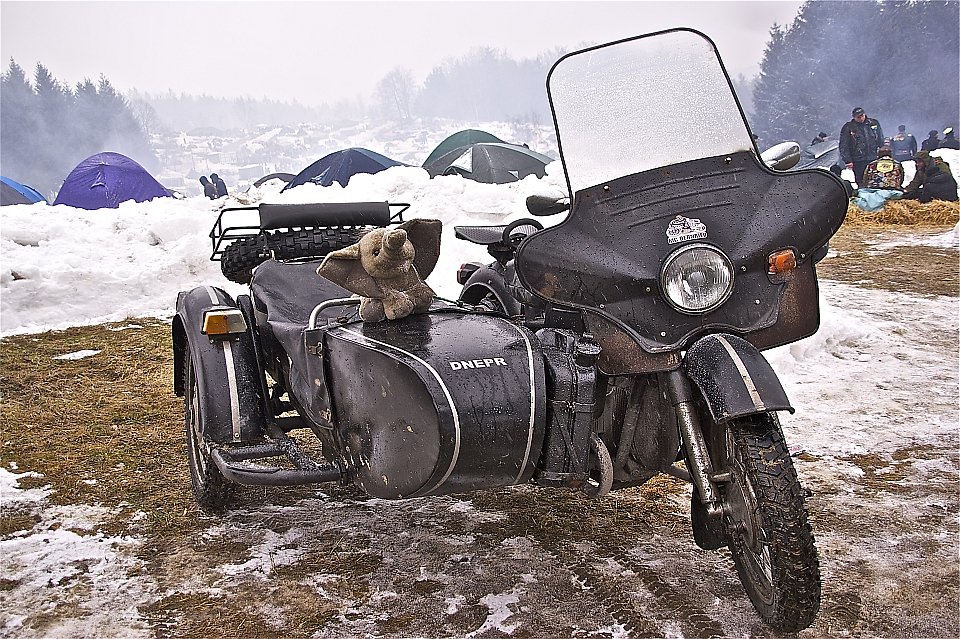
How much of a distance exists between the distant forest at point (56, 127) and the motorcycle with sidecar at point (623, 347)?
34670 mm

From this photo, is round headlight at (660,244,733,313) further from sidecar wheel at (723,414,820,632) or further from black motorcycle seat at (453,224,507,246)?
black motorcycle seat at (453,224,507,246)

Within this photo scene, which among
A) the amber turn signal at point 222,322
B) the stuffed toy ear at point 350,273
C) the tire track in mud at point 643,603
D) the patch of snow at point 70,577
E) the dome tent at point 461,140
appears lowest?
the tire track in mud at point 643,603

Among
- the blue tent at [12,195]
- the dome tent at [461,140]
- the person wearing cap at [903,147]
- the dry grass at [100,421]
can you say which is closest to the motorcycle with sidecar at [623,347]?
the dry grass at [100,421]

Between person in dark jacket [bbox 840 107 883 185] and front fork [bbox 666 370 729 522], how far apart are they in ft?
53.3

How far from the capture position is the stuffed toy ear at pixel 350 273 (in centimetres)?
295

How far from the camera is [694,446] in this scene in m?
2.67

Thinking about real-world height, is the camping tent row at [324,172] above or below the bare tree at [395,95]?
below

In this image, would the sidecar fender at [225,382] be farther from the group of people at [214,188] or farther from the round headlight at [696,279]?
the group of people at [214,188]

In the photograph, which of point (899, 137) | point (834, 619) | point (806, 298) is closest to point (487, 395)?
point (806, 298)

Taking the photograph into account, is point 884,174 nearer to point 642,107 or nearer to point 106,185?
point 642,107

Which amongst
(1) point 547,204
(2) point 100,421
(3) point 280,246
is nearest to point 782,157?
(1) point 547,204

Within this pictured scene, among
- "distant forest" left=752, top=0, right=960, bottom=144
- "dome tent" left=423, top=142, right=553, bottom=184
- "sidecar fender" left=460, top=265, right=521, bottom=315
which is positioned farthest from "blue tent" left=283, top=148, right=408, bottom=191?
"distant forest" left=752, top=0, right=960, bottom=144

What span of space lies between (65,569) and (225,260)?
1.55 m

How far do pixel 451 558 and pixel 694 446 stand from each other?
3.87 ft
